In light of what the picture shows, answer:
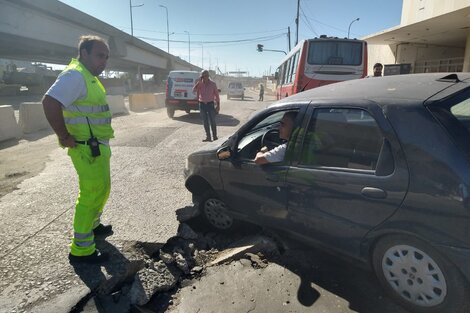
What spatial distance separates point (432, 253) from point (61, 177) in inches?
210

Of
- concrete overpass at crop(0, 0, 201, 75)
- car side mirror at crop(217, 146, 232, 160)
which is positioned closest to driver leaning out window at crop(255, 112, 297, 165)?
car side mirror at crop(217, 146, 232, 160)

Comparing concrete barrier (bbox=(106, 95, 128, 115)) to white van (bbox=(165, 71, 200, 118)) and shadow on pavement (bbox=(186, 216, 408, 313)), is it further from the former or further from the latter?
shadow on pavement (bbox=(186, 216, 408, 313))

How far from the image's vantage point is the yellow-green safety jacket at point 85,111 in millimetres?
2748

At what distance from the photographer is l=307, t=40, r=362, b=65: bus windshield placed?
10.3 metres

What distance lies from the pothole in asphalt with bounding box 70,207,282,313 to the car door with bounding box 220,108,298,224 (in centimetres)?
33

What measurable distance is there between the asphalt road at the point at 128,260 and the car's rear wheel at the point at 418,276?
23 centimetres

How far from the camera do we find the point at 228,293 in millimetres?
2730

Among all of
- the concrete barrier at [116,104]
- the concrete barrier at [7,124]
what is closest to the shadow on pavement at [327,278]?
the concrete barrier at [7,124]

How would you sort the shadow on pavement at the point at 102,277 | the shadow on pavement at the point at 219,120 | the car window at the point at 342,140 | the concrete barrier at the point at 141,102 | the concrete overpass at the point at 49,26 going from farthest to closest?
the concrete overpass at the point at 49,26 < the concrete barrier at the point at 141,102 < the shadow on pavement at the point at 219,120 < the shadow on pavement at the point at 102,277 < the car window at the point at 342,140

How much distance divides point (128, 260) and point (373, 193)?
2.13 metres

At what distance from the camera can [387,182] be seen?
2.24 metres

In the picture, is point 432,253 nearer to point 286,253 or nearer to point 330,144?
point 330,144

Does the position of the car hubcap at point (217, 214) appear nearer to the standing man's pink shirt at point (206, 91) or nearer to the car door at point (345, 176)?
the car door at point (345, 176)

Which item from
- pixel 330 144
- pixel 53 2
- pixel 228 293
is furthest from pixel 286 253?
pixel 53 2
